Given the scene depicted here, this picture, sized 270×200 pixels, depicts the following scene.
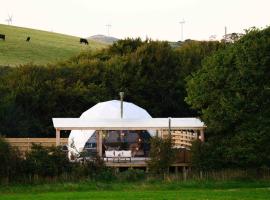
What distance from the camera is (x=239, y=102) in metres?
28.4

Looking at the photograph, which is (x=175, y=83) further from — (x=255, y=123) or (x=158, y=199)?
(x=158, y=199)

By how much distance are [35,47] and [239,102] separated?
56.6 metres

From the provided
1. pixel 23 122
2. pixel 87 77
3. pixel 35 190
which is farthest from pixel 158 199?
pixel 87 77

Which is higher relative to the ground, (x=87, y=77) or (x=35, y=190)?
(x=87, y=77)

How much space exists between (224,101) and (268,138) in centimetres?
251

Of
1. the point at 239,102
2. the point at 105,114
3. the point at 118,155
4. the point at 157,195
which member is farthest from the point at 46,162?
the point at 105,114

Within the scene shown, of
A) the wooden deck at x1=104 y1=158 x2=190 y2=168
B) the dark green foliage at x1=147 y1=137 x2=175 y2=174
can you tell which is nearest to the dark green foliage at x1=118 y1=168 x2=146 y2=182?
the dark green foliage at x1=147 y1=137 x2=175 y2=174

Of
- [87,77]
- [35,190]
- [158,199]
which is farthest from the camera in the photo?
[87,77]

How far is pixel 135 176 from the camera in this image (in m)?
26.7

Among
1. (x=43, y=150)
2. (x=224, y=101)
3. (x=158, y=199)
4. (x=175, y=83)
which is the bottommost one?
(x=158, y=199)

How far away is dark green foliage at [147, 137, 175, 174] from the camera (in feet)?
92.3

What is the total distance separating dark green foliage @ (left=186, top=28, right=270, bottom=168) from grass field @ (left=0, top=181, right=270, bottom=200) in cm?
209

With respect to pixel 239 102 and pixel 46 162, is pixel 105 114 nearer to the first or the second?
pixel 46 162

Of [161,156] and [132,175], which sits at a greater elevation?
[161,156]
